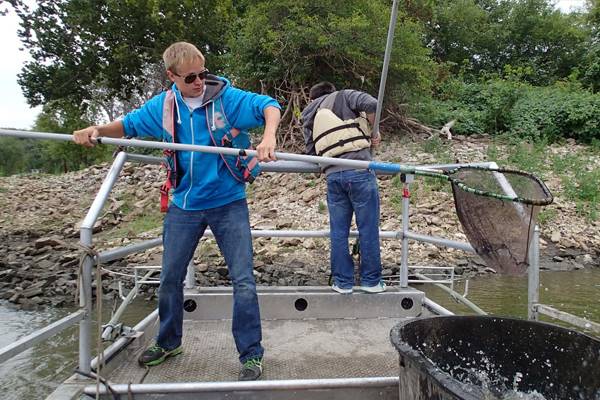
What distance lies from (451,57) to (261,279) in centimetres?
1935

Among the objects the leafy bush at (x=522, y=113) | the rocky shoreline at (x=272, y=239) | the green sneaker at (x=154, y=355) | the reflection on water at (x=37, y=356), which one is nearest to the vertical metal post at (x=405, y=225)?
the green sneaker at (x=154, y=355)

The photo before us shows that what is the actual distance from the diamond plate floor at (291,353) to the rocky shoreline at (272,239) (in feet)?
17.7

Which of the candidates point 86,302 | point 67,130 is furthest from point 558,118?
point 67,130

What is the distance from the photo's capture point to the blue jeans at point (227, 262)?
2658 mm

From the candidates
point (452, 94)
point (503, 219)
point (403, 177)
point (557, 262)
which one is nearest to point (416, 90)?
point (452, 94)

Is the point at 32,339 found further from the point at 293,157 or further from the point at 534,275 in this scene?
the point at 534,275

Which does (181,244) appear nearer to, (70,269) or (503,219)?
(503,219)

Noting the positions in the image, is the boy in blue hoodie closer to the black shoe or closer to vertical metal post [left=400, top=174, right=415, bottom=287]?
the black shoe

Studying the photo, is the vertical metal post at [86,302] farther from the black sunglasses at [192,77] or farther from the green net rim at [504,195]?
the green net rim at [504,195]

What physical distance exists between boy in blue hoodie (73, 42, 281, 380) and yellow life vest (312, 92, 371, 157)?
130 cm

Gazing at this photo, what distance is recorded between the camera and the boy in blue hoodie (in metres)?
2.66

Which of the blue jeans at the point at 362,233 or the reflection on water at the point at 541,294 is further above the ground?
the blue jeans at the point at 362,233

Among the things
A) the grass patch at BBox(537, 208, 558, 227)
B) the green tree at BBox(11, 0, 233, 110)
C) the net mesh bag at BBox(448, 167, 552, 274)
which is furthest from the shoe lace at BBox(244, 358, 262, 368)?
the green tree at BBox(11, 0, 233, 110)

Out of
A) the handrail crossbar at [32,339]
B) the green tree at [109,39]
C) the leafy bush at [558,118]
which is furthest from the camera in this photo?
the green tree at [109,39]
